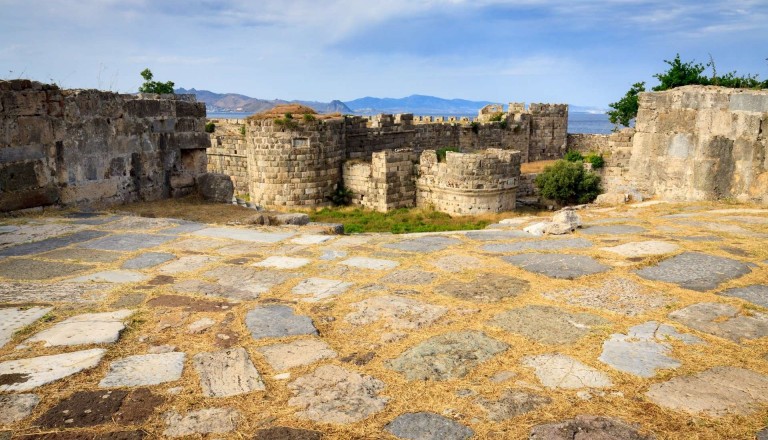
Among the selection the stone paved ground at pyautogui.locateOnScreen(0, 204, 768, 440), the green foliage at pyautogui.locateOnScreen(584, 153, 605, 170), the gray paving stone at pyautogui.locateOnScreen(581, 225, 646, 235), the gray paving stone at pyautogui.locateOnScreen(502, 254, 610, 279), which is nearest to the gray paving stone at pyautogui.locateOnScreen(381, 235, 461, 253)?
the stone paved ground at pyautogui.locateOnScreen(0, 204, 768, 440)

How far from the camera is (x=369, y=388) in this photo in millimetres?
2350

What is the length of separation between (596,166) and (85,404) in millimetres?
22650

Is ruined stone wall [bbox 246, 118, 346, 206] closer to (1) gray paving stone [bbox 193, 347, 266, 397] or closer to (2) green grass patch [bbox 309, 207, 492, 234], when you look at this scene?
(2) green grass patch [bbox 309, 207, 492, 234]

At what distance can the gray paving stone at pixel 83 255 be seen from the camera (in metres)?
4.18

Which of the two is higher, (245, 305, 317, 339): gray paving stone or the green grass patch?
(245, 305, 317, 339): gray paving stone

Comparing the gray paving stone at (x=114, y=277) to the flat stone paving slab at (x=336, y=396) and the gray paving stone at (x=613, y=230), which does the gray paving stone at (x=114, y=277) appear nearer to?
the flat stone paving slab at (x=336, y=396)

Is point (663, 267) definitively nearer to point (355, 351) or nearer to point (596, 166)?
point (355, 351)

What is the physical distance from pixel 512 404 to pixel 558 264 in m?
2.02

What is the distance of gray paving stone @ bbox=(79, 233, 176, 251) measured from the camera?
4.57 m

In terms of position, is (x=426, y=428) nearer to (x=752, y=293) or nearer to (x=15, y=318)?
(x=15, y=318)

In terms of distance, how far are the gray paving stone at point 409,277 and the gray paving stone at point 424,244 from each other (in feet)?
2.04

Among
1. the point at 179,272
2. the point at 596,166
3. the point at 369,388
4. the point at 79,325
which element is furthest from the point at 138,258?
the point at 596,166

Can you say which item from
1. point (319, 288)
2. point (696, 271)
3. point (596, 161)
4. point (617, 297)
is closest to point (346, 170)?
point (596, 161)

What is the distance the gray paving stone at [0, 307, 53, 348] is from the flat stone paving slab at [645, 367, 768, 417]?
289cm
